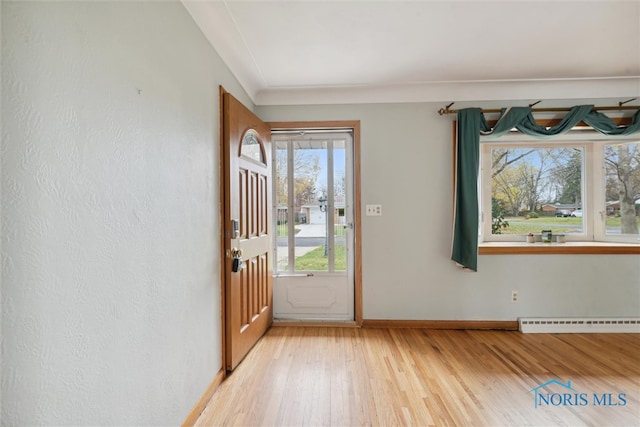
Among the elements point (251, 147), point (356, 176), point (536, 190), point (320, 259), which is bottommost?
point (320, 259)

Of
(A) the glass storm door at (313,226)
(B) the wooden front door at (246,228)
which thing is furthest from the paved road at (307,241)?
(B) the wooden front door at (246,228)

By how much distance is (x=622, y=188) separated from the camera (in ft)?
8.93

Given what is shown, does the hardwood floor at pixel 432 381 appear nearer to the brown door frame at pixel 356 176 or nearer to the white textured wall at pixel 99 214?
the brown door frame at pixel 356 176

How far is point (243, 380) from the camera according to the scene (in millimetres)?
1871

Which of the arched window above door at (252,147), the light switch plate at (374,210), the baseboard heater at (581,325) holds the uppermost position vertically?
the arched window above door at (252,147)

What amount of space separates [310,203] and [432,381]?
5.90 ft

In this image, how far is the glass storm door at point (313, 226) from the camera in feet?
9.36

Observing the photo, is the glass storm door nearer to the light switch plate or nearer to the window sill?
the light switch plate

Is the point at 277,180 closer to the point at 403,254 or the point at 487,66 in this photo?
the point at 403,254

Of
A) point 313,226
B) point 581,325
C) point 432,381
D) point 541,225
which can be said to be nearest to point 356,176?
point 313,226

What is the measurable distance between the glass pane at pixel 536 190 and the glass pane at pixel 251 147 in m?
2.32

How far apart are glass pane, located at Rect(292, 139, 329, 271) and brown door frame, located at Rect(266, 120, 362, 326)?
0.18 metres

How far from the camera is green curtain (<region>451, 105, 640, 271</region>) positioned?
253 centimetres

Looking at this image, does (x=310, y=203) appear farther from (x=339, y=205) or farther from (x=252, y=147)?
(x=252, y=147)
